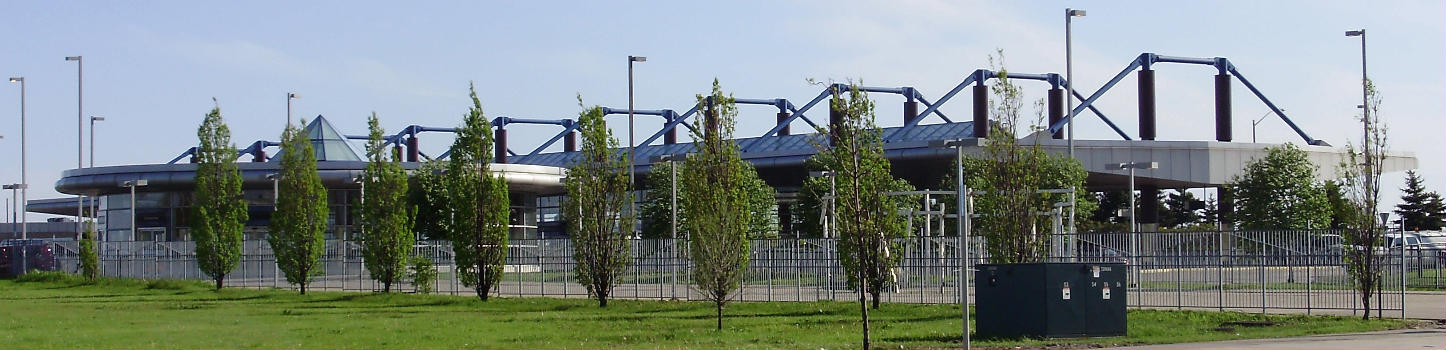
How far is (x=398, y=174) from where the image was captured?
44750 millimetres

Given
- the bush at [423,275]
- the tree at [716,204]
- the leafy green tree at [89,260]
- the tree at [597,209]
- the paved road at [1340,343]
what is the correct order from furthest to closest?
the leafy green tree at [89,260] → the bush at [423,275] → the tree at [597,209] → the tree at [716,204] → the paved road at [1340,343]

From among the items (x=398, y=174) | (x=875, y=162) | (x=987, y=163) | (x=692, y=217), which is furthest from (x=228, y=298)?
(x=875, y=162)

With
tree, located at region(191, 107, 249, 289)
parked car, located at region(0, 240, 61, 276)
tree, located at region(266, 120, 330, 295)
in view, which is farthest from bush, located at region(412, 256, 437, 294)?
parked car, located at region(0, 240, 61, 276)

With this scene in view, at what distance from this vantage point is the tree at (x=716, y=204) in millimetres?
27984

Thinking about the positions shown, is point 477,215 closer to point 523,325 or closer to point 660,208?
point 523,325

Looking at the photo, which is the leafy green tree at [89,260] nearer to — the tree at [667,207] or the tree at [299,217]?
the tree at [299,217]

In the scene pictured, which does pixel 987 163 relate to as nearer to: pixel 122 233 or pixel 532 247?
pixel 532 247

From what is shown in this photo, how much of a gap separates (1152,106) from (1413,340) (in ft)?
201

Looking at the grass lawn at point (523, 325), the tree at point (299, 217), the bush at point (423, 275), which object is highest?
the tree at point (299, 217)

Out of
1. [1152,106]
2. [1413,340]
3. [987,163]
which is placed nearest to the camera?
[1413,340]

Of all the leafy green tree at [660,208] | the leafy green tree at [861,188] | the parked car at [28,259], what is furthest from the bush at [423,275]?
the parked car at [28,259]

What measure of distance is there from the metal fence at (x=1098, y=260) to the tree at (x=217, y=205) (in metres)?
3.71

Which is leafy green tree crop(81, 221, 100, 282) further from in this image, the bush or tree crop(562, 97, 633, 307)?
tree crop(562, 97, 633, 307)

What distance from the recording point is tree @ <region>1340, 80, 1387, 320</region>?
92.8 feet
